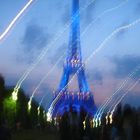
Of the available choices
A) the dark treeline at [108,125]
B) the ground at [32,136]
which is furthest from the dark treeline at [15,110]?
the dark treeline at [108,125]

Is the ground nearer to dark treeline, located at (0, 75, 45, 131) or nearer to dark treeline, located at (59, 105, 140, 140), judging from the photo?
dark treeline, located at (59, 105, 140, 140)

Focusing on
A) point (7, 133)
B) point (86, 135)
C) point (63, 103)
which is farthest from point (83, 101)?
point (7, 133)

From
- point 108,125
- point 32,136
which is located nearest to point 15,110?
point 32,136

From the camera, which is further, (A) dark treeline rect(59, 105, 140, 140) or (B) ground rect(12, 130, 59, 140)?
(B) ground rect(12, 130, 59, 140)

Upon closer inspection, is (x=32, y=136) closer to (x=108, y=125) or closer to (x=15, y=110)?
(x=108, y=125)

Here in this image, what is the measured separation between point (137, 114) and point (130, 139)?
0.65 meters

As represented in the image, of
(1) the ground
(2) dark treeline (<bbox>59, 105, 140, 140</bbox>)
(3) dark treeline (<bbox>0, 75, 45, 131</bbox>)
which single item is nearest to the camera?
(2) dark treeline (<bbox>59, 105, 140, 140</bbox>)

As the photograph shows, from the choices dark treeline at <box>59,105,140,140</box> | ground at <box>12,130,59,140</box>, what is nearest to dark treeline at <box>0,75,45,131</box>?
ground at <box>12,130,59,140</box>

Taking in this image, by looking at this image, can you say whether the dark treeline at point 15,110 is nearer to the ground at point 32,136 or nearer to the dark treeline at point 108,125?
the ground at point 32,136

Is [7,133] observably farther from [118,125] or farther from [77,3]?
[77,3]

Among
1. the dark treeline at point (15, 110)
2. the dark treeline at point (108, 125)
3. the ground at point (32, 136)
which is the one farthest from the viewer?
the dark treeline at point (15, 110)

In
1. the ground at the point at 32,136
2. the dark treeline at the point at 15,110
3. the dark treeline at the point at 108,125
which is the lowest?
the dark treeline at the point at 108,125

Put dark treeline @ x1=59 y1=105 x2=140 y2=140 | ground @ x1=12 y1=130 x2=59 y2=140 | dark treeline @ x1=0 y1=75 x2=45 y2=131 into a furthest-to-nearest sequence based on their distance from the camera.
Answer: dark treeline @ x1=0 y1=75 x2=45 y2=131 → ground @ x1=12 y1=130 x2=59 y2=140 → dark treeline @ x1=59 y1=105 x2=140 y2=140

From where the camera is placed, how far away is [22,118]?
2719 inches
